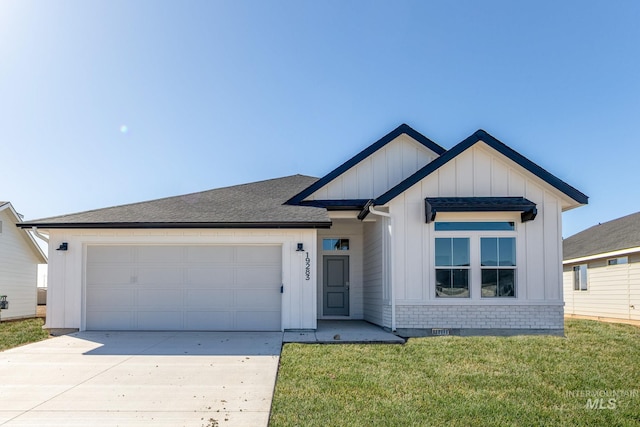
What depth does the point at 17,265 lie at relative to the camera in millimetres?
17516

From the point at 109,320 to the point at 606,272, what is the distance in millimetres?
17142

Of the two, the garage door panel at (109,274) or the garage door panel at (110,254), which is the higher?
the garage door panel at (110,254)

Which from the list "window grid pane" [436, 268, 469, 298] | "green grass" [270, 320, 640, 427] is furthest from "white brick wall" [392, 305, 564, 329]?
"green grass" [270, 320, 640, 427]

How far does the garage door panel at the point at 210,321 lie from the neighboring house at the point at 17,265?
32.6 ft

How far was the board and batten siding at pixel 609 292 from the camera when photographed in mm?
15312

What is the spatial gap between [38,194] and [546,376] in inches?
749

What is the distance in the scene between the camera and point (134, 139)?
47.9 ft

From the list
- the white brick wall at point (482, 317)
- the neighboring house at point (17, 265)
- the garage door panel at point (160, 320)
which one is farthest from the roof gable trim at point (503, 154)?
the neighboring house at point (17, 265)

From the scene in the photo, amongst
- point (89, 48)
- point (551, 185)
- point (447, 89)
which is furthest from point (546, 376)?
point (89, 48)

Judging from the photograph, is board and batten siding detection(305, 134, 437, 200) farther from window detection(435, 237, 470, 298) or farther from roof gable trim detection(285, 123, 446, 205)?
window detection(435, 237, 470, 298)

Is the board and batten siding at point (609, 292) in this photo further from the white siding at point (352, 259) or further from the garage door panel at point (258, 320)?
the garage door panel at point (258, 320)

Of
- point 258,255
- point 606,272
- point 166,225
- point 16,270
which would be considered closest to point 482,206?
point 258,255

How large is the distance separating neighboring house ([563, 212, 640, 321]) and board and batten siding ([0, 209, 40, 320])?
22.3 meters

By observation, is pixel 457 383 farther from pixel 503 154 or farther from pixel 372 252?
pixel 372 252
